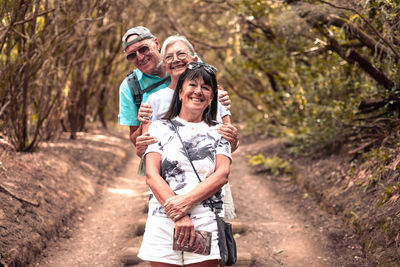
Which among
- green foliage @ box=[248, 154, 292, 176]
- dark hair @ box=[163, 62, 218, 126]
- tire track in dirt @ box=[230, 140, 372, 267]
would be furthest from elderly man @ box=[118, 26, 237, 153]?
green foliage @ box=[248, 154, 292, 176]

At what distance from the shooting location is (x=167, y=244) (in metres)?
2.49

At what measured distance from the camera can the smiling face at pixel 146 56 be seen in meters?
3.36

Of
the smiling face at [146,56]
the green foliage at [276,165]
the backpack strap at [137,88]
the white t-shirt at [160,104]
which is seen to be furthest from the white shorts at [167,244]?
the green foliage at [276,165]

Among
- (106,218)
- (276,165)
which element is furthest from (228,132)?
(276,165)

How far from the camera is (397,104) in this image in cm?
582

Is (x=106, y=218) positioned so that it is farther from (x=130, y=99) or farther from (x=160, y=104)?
(x=160, y=104)

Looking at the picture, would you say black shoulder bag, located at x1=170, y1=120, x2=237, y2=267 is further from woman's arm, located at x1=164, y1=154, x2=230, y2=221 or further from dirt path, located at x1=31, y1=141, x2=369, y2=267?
dirt path, located at x1=31, y1=141, x2=369, y2=267

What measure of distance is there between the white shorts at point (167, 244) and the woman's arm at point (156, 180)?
0.14 m

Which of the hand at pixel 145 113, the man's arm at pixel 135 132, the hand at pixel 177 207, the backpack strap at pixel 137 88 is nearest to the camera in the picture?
Answer: the hand at pixel 177 207

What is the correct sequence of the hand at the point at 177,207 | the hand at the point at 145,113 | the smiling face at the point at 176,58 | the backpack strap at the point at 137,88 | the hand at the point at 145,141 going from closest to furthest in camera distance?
the hand at the point at 177,207 < the hand at the point at 145,141 < the hand at the point at 145,113 < the smiling face at the point at 176,58 < the backpack strap at the point at 137,88

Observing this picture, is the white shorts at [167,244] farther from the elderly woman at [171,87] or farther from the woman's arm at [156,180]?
the elderly woman at [171,87]

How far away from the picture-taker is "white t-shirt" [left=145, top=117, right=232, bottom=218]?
8.36ft

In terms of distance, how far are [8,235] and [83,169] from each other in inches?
147

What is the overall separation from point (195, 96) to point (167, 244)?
2.99 feet
